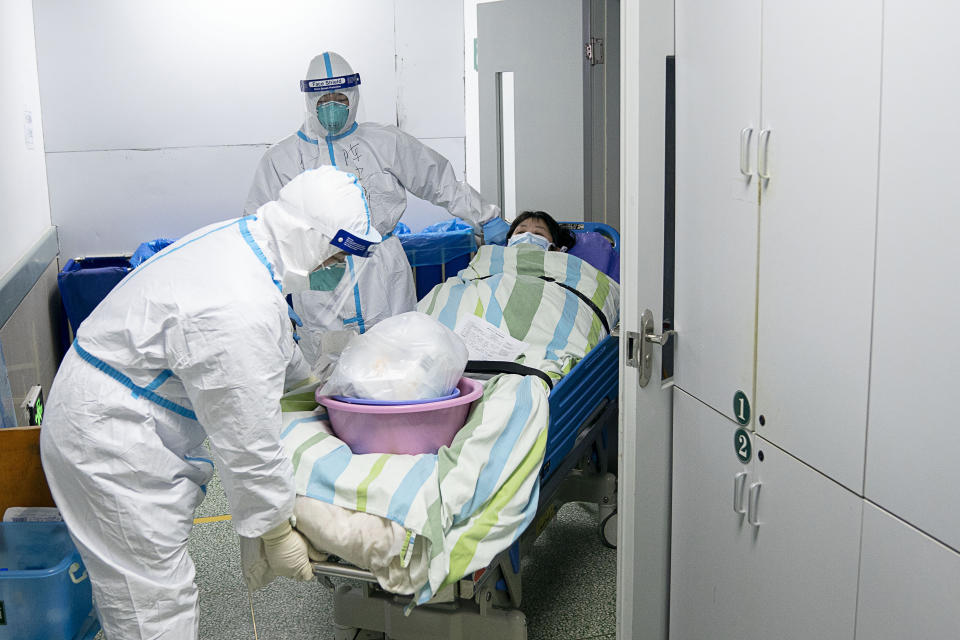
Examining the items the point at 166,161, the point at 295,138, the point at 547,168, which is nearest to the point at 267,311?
the point at 295,138

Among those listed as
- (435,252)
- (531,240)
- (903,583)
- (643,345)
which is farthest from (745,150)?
(435,252)

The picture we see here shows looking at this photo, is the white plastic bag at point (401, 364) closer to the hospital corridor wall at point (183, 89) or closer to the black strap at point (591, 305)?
the black strap at point (591, 305)

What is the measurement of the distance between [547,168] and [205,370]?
287 cm

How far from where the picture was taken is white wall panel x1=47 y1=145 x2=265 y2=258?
4.50 m

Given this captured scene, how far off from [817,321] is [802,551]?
439 mm

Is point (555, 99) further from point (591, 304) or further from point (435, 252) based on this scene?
point (591, 304)

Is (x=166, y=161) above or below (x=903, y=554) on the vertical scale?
above

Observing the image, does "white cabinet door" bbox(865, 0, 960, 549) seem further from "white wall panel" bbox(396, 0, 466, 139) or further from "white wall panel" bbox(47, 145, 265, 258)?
"white wall panel" bbox(47, 145, 265, 258)

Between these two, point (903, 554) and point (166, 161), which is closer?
point (903, 554)

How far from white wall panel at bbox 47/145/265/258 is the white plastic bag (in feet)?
9.64

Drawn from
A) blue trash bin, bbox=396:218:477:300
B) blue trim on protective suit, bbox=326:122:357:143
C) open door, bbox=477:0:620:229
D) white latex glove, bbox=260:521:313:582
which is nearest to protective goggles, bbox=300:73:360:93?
blue trim on protective suit, bbox=326:122:357:143

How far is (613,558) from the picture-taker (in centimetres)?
299

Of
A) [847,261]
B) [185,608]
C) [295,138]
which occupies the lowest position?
[185,608]

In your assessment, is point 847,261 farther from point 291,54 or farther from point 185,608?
point 291,54
